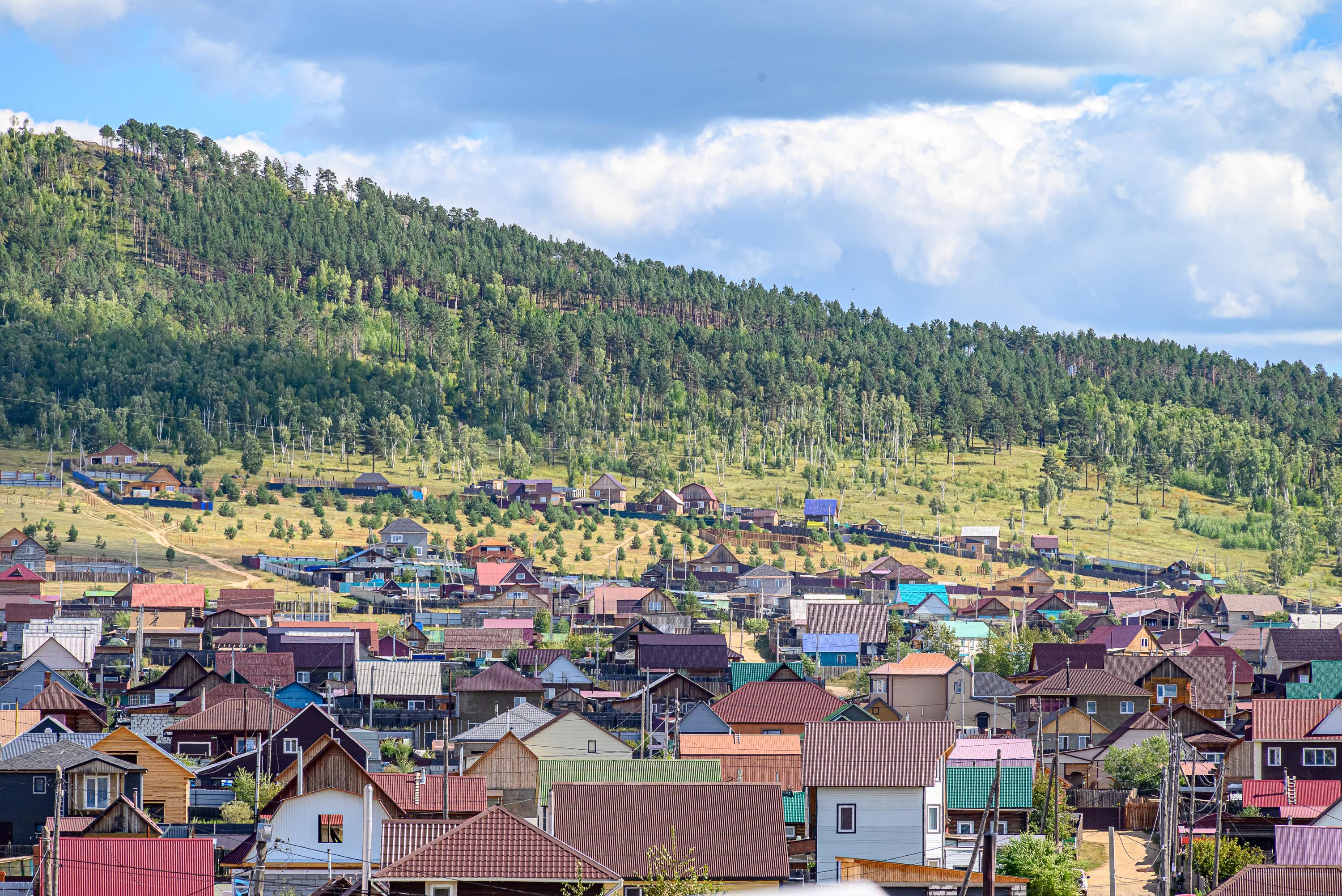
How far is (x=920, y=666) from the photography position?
2675 inches

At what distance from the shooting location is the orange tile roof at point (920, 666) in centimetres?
6731

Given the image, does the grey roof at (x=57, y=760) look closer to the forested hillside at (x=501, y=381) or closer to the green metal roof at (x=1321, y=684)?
the green metal roof at (x=1321, y=684)

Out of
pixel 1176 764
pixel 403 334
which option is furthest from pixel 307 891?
pixel 403 334

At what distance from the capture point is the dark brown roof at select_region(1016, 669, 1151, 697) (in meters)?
62.9

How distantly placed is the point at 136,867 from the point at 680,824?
1012cm

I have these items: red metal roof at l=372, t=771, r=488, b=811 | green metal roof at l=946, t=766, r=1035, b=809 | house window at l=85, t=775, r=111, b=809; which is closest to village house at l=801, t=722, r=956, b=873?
red metal roof at l=372, t=771, r=488, b=811

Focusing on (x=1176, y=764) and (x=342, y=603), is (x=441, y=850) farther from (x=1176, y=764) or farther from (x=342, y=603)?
(x=342, y=603)

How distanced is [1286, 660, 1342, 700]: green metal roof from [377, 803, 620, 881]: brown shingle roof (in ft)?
127

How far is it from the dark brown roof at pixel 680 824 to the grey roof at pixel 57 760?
12745 millimetres

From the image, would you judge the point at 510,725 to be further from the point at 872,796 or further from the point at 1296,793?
the point at 1296,793

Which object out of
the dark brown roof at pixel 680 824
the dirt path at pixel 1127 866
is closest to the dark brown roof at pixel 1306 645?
the dirt path at pixel 1127 866

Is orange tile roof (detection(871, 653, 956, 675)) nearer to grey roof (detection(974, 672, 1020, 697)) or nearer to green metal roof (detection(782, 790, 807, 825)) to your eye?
grey roof (detection(974, 672, 1020, 697))

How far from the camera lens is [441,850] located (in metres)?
28.1

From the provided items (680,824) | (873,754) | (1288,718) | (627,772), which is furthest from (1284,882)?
(1288,718)
